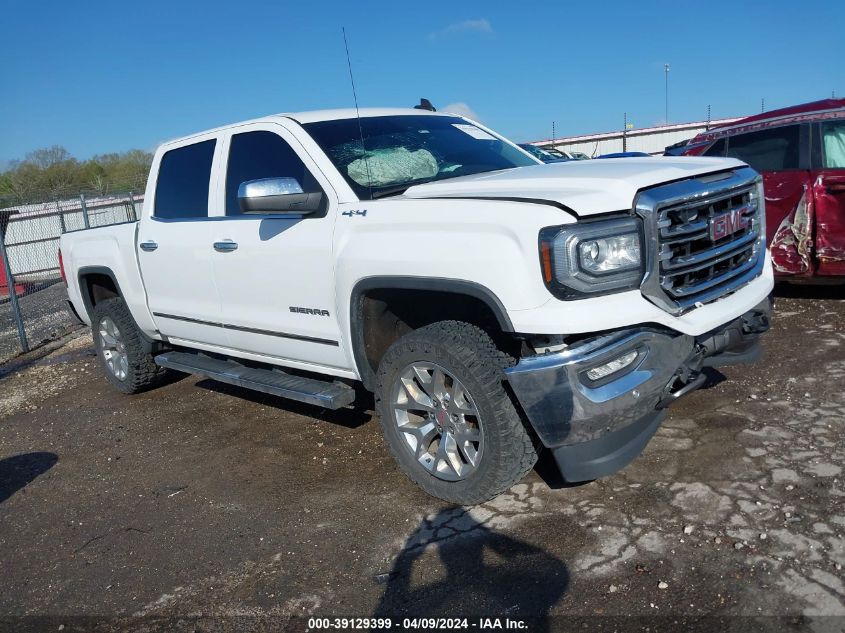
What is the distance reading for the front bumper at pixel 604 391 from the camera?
2.96 m

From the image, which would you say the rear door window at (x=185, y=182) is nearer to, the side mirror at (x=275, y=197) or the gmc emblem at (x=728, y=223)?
the side mirror at (x=275, y=197)

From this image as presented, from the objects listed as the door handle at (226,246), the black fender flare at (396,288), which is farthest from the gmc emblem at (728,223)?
the door handle at (226,246)

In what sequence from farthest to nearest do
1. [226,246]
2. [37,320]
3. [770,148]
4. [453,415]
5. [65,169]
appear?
[65,169] < [37,320] < [770,148] < [226,246] < [453,415]

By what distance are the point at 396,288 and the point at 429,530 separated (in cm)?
119

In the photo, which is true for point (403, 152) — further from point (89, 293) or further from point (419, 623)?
point (89, 293)

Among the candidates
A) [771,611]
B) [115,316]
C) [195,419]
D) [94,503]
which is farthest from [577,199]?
[115,316]

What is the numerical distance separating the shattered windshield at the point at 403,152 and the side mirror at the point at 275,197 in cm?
27

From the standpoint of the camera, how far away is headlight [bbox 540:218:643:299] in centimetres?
295

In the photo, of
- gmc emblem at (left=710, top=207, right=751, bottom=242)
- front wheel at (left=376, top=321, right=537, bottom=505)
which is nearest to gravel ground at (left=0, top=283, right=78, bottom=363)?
front wheel at (left=376, top=321, right=537, bottom=505)

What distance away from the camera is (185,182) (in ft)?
17.4

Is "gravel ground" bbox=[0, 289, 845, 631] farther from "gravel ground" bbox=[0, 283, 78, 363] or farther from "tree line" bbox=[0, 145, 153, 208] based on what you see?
"tree line" bbox=[0, 145, 153, 208]

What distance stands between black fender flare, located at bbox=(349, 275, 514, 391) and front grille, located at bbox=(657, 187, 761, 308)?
2.34 ft

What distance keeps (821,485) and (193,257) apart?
3995 millimetres

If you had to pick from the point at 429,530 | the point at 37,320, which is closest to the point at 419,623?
the point at 429,530
